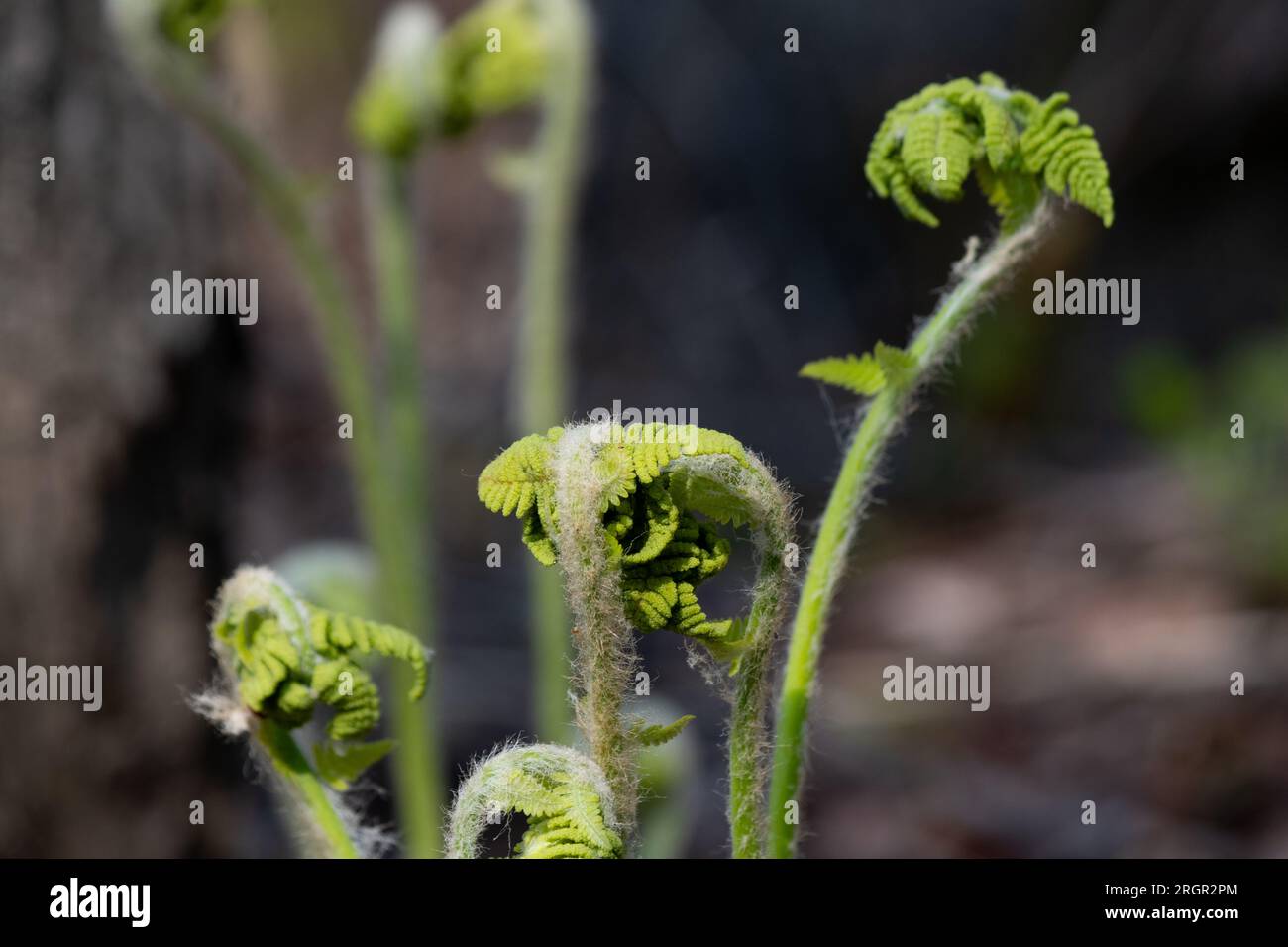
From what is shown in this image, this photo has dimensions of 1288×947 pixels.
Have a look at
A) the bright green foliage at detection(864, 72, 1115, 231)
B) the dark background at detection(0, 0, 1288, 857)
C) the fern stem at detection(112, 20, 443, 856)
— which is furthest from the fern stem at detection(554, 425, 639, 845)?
the fern stem at detection(112, 20, 443, 856)

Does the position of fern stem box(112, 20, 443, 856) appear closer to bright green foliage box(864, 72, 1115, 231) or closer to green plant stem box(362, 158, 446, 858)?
green plant stem box(362, 158, 446, 858)

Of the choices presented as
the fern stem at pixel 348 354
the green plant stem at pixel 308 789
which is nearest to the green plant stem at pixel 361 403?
the fern stem at pixel 348 354

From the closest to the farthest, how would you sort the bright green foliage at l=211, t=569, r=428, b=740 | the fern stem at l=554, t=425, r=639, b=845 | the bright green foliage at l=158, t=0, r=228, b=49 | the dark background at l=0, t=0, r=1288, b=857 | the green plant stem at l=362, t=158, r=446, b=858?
1. the fern stem at l=554, t=425, r=639, b=845
2. the bright green foliage at l=211, t=569, r=428, b=740
3. the bright green foliage at l=158, t=0, r=228, b=49
4. the green plant stem at l=362, t=158, r=446, b=858
5. the dark background at l=0, t=0, r=1288, b=857

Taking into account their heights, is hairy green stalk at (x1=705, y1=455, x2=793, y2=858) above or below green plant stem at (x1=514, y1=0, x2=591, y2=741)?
below

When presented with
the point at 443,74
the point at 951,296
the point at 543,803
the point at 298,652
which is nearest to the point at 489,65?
the point at 443,74

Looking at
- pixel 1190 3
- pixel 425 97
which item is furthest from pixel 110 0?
pixel 1190 3

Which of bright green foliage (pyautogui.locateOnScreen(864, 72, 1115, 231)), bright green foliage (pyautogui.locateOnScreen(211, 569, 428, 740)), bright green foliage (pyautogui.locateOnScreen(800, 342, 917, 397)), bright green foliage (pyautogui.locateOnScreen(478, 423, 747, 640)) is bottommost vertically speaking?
bright green foliage (pyautogui.locateOnScreen(211, 569, 428, 740))

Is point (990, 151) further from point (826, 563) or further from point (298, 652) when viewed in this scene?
point (298, 652)

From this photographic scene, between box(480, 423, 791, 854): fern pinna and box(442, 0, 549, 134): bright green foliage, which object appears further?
box(442, 0, 549, 134): bright green foliage
